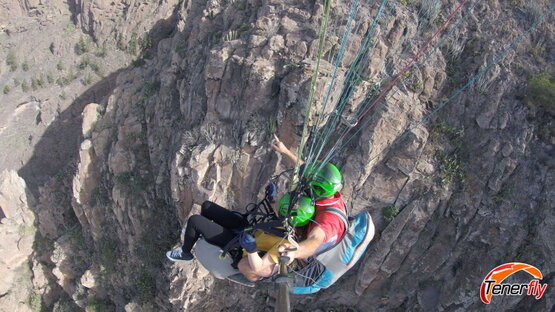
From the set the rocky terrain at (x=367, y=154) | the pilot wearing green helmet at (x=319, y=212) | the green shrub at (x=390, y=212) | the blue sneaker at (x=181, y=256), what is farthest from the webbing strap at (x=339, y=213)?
the green shrub at (x=390, y=212)

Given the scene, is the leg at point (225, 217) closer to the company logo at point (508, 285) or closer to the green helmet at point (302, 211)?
the green helmet at point (302, 211)

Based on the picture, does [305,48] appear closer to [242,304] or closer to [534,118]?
[534,118]

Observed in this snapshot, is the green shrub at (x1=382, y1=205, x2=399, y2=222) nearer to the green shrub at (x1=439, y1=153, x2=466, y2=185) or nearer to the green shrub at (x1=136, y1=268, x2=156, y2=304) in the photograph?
the green shrub at (x1=439, y1=153, x2=466, y2=185)

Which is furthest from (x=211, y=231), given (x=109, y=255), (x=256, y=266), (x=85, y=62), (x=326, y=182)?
(x=85, y=62)

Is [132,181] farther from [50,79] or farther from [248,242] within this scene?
[50,79]

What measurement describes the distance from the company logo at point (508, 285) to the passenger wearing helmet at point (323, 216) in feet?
24.6

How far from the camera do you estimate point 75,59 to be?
2578 cm

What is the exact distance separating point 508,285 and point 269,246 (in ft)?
30.3

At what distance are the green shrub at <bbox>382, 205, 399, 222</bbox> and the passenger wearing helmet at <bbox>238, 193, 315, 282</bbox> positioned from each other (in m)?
6.15

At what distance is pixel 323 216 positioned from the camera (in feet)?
18.5

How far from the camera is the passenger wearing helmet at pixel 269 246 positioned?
523 cm

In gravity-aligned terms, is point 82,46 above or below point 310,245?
below

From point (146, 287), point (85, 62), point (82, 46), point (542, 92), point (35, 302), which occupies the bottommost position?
point (35, 302)

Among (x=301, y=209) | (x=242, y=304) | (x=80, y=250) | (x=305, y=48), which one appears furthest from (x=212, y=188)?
(x=80, y=250)
